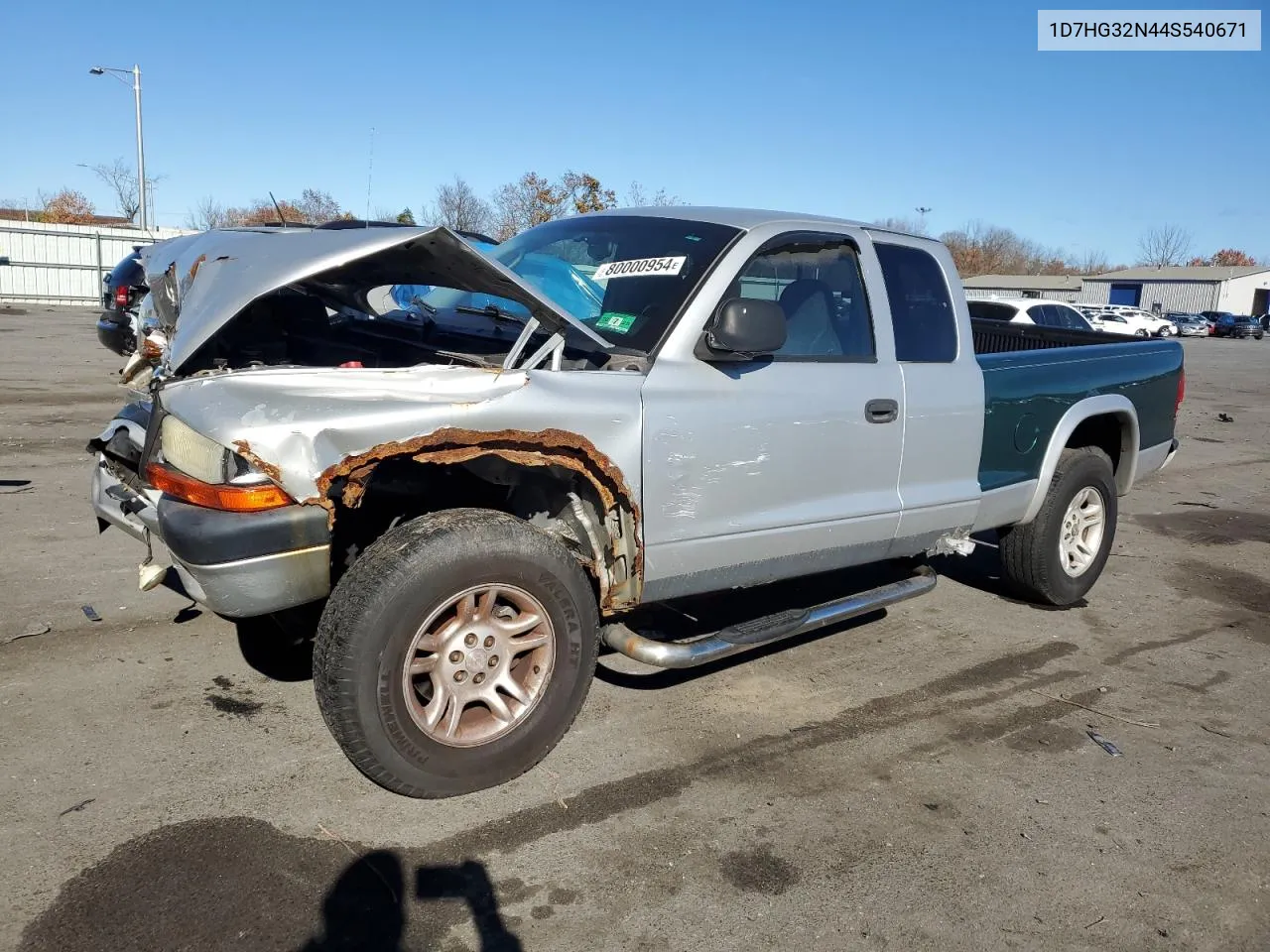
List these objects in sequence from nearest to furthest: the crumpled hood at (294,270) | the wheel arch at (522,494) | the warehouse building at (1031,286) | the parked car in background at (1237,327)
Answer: the crumpled hood at (294,270) → the wheel arch at (522,494) → the parked car in background at (1237,327) → the warehouse building at (1031,286)

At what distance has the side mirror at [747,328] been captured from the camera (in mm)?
3596

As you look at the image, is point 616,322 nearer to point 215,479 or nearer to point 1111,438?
point 215,479

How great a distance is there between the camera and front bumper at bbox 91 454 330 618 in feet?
9.86

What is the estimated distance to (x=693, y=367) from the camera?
12.2ft

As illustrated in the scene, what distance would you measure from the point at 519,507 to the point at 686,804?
1.26 m

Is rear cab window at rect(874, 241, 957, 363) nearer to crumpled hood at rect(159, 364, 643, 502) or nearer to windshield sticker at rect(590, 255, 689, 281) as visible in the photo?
windshield sticker at rect(590, 255, 689, 281)

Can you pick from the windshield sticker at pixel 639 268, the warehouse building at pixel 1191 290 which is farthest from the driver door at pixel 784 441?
the warehouse building at pixel 1191 290

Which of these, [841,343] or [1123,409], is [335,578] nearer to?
[841,343]

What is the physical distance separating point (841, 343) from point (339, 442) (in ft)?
7.34

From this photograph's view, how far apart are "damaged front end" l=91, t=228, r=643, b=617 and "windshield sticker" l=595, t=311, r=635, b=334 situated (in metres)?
0.23

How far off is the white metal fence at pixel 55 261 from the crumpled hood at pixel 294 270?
31538 mm

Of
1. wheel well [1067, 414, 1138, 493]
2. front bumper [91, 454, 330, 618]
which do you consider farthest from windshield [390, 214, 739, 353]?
wheel well [1067, 414, 1138, 493]

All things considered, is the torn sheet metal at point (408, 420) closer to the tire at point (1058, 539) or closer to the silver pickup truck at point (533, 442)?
the silver pickup truck at point (533, 442)

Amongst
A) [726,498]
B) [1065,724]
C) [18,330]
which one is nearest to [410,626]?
[726,498]
